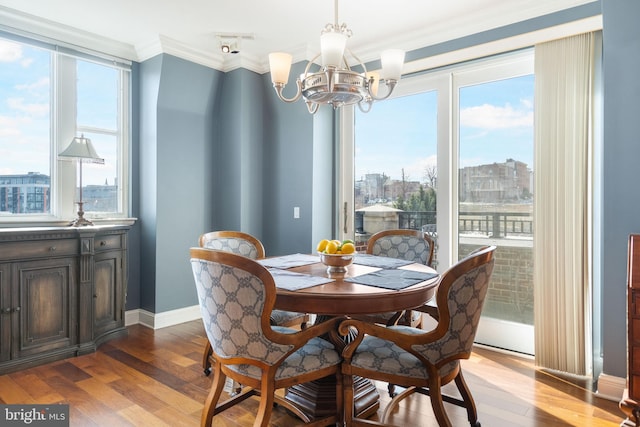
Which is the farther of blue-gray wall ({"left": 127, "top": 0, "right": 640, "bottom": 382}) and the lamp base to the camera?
blue-gray wall ({"left": 127, "top": 0, "right": 640, "bottom": 382})

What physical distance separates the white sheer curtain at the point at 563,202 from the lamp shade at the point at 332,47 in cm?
171

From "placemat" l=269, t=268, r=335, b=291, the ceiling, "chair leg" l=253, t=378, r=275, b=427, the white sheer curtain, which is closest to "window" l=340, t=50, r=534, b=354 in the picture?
the white sheer curtain

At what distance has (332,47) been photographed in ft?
6.49

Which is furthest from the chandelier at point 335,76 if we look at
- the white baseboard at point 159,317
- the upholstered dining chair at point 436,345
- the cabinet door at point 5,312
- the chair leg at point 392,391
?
the white baseboard at point 159,317

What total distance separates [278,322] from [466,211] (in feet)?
5.96

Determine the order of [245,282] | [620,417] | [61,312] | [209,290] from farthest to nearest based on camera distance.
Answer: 1. [61,312]
2. [620,417]
3. [209,290]
4. [245,282]

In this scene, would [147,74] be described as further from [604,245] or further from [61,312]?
[604,245]

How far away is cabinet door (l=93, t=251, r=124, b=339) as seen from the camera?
332 centimetres

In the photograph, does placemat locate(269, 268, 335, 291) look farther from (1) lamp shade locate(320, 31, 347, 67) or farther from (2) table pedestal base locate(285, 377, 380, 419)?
(1) lamp shade locate(320, 31, 347, 67)

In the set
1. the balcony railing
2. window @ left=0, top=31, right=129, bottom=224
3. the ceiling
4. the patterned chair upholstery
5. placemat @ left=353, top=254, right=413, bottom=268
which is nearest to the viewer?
placemat @ left=353, top=254, right=413, bottom=268

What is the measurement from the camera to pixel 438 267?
3496mm

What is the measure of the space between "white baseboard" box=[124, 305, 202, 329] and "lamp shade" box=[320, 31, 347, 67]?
2.96m

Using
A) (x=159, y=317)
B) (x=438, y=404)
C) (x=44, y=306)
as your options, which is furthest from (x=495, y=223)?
(x=44, y=306)

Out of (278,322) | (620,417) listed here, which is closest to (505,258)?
(620,417)
